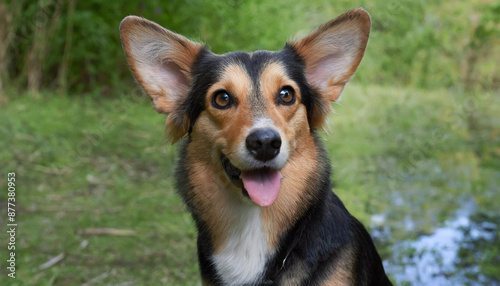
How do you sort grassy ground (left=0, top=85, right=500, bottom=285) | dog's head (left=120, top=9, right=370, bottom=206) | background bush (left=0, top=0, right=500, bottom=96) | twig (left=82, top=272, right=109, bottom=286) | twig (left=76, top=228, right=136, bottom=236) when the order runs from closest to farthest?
dog's head (left=120, top=9, right=370, bottom=206), twig (left=82, top=272, right=109, bottom=286), grassy ground (left=0, top=85, right=500, bottom=285), twig (left=76, top=228, right=136, bottom=236), background bush (left=0, top=0, right=500, bottom=96)

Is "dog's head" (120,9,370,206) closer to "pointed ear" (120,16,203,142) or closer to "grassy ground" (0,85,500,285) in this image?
"pointed ear" (120,16,203,142)

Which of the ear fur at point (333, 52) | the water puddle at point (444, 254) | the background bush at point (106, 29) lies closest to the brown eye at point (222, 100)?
the ear fur at point (333, 52)

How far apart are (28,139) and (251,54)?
505 cm

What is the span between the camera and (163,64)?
3012mm

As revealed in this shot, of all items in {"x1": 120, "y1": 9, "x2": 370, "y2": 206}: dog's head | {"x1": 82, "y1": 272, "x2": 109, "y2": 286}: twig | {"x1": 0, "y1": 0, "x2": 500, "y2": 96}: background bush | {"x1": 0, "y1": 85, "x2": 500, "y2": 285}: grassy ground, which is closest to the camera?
{"x1": 120, "y1": 9, "x2": 370, "y2": 206}: dog's head

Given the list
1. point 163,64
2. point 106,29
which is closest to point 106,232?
point 163,64

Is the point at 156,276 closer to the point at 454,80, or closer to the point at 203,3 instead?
the point at 203,3

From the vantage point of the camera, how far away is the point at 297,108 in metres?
2.85

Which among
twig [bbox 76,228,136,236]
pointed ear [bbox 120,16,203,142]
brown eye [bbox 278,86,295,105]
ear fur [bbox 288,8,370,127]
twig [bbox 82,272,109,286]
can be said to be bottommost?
twig [bbox 76,228,136,236]

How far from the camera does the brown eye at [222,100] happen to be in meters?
2.78

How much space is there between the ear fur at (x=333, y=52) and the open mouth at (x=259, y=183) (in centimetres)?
53

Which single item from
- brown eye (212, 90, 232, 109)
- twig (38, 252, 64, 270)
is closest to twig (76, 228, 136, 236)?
twig (38, 252, 64, 270)

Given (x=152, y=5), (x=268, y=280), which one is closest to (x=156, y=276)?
(x=268, y=280)

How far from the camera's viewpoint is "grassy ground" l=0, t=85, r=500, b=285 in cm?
443
